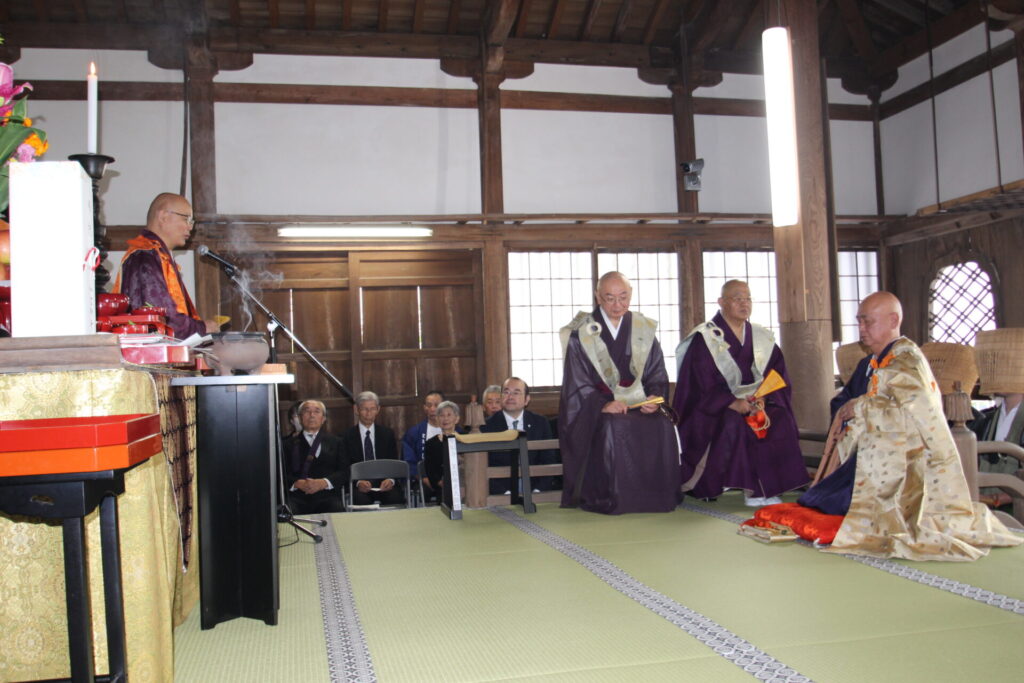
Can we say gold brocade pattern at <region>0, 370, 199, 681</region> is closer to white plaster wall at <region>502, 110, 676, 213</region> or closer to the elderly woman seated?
the elderly woman seated

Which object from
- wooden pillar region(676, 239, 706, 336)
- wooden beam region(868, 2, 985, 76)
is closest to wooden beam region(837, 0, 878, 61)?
wooden beam region(868, 2, 985, 76)

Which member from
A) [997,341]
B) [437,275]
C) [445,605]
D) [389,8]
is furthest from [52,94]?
[997,341]

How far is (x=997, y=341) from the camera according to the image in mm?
5211

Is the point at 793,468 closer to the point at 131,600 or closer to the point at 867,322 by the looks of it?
the point at 867,322

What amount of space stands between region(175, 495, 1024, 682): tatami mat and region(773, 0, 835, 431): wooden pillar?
2130mm

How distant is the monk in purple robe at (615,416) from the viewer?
4.56 metres

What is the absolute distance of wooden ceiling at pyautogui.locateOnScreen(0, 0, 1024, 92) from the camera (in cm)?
717

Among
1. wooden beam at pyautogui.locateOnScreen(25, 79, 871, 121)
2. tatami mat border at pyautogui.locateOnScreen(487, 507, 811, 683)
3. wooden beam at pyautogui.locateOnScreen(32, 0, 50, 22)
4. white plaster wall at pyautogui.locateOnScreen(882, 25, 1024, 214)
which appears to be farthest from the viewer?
white plaster wall at pyautogui.locateOnScreen(882, 25, 1024, 214)

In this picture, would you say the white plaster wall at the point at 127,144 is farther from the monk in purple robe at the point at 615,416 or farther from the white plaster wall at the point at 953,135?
the white plaster wall at the point at 953,135

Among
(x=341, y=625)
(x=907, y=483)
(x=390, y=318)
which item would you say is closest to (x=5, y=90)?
(x=341, y=625)

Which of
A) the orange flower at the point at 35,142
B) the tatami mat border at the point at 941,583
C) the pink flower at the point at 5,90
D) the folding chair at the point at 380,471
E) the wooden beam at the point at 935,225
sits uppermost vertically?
the wooden beam at the point at 935,225

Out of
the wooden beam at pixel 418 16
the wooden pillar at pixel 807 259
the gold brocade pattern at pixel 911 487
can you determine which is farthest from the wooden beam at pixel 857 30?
the gold brocade pattern at pixel 911 487

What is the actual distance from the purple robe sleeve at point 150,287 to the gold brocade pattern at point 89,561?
112 cm

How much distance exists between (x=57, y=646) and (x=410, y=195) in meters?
6.06
